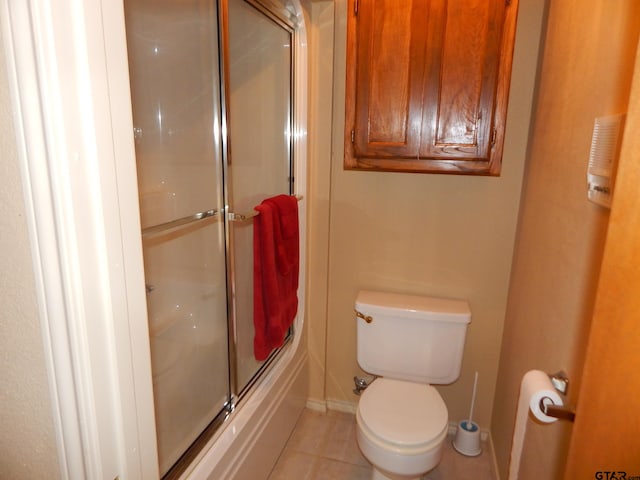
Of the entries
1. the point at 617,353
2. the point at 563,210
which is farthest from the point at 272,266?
the point at 617,353

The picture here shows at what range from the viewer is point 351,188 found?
194 centimetres

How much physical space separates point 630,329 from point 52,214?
0.84 m

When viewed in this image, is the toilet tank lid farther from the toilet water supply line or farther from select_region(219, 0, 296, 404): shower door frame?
select_region(219, 0, 296, 404): shower door frame

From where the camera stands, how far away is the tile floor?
1808 mm

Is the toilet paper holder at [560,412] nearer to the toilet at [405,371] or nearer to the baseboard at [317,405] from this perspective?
the toilet at [405,371]

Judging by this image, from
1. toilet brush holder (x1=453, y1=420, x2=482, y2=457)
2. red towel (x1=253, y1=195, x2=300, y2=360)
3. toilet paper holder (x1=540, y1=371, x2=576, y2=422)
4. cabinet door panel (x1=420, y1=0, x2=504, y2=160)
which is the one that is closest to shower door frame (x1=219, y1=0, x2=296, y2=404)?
red towel (x1=253, y1=195, x2=300, y2=360)

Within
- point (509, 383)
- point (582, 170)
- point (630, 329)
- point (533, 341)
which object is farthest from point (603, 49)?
point (509, 383)

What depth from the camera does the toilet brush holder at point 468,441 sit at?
1931 mm

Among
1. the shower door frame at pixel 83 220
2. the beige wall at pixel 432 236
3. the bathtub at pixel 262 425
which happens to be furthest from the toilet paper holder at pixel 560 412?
the beige wall at pixel 432 236

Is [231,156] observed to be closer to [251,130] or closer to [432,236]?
[251,130]

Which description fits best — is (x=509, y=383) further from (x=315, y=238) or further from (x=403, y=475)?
(x=315, y=238)

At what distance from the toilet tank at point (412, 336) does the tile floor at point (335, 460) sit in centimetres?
40

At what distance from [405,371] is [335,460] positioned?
53 cm

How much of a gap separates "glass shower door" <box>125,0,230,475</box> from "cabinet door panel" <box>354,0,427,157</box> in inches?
23.5
